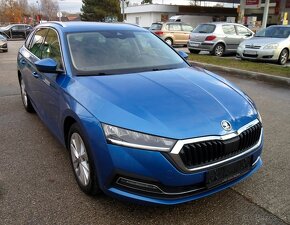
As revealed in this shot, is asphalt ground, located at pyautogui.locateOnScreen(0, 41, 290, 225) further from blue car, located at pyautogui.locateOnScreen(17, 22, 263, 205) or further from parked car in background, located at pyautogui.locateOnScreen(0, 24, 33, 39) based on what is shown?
parked car in background, located at pyautogui.locateOnScreen(0, 24, 33, 39)

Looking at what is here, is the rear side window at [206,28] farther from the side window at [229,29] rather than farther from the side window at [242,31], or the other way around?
the side window at [242,31]

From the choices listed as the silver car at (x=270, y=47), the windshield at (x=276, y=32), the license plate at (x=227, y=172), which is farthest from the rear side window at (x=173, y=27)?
the license plate at (x=227, y=172)

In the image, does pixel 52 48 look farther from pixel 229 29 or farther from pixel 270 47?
pixel 229 29

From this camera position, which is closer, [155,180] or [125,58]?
[155,180]

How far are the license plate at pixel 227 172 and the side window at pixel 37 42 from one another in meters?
3.04

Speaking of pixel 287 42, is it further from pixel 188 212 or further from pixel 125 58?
pixel 188 212

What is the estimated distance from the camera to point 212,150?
2.52 metres

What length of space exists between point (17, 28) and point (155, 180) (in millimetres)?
33608

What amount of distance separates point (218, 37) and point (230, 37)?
0.74m

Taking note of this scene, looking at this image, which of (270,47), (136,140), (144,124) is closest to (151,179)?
(136,140)

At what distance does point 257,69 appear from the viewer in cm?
997

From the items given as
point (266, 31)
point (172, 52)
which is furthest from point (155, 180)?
point (266, 31)

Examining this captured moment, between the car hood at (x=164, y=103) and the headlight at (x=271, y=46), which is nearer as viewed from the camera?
the car hood at (x=164, y=103)

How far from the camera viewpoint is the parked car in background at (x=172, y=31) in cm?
2089
